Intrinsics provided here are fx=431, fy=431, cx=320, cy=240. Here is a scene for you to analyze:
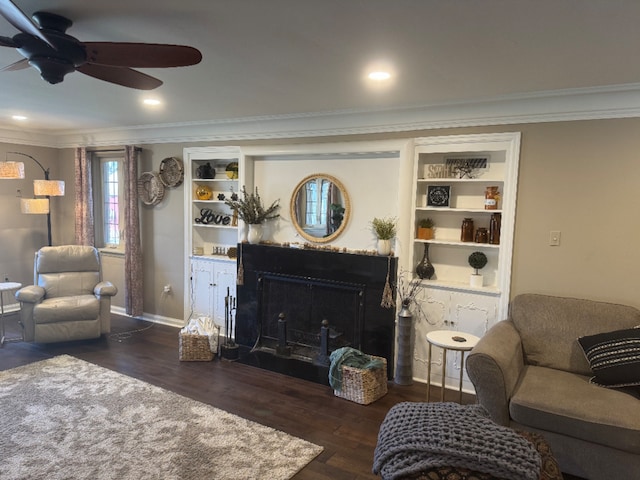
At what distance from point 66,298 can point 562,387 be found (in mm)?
4716

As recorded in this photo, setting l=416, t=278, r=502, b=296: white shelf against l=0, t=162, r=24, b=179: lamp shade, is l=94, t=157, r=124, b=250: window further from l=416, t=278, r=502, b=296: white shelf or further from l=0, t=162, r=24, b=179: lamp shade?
l=416, t=278, r=502, b=296: white shelf

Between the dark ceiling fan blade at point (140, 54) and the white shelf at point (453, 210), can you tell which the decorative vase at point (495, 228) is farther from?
the dark ceiling fan blade at point (140, 54)

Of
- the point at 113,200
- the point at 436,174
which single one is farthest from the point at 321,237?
the point at 113,200

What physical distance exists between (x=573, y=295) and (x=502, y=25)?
88.2 inches

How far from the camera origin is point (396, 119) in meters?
3.83

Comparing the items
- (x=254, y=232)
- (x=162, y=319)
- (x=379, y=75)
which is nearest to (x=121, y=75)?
(x=379, y=75)

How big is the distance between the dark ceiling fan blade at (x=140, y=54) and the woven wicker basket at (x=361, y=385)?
8.45 ft

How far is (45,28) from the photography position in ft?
6.76

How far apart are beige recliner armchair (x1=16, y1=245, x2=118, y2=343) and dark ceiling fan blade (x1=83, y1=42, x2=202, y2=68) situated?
3.33 meters

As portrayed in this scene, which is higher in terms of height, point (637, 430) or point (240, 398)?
point (637, 430)

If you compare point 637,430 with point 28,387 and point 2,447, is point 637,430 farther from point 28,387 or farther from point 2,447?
point 28,387

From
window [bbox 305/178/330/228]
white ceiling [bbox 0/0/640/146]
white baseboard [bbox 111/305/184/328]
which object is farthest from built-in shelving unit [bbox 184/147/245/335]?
white ceiling [bbox 0/0/640/146]

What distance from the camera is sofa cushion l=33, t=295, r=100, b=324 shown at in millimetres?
4402

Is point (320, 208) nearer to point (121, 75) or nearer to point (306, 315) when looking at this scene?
point (306, 315)
